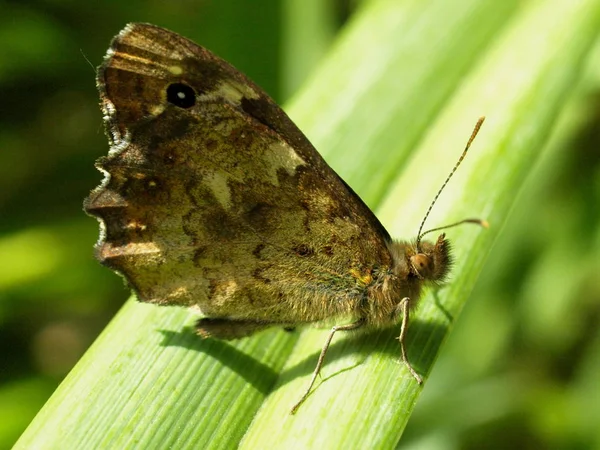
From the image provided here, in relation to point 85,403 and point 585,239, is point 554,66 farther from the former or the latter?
point 85,403

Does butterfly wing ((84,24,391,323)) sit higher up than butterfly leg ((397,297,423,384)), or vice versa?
butterfly wing ((84,24,391,323))

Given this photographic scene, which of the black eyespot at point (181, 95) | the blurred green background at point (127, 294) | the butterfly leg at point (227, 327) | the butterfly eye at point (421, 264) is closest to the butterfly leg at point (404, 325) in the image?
the butterfly eye at point (421, 264)

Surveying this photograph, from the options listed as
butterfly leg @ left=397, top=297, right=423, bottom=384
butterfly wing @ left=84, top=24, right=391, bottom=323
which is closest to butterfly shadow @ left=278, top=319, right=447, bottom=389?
butterfly leg @ left=397, top=297, right=423, bottom=384

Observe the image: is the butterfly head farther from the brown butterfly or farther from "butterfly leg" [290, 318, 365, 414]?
"butterfly leg" [290, 318, 365, 414]

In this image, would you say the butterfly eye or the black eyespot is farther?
the butterfly eye

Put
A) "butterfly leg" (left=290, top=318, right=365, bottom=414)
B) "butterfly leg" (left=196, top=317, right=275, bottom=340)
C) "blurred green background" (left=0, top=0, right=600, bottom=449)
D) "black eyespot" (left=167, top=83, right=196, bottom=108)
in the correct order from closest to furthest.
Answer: "butterfly leg" (left=290, top=318, right=365, bottom=414)
"black eyespot" (left=167, top=83, right=196, bottom=108)
"butterfly leg" (left=196, top=317, right=275, bottom=340)
"blurred green background" (left=0, top=0, right=600, bottom=449)

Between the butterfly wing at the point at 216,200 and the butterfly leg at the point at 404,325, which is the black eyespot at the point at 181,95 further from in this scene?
the butterfly leg at the point at 404,325

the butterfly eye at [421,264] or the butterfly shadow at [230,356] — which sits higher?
the butterfly shadow at [230,356]

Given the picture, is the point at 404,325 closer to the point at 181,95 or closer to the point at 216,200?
the point at 216,200

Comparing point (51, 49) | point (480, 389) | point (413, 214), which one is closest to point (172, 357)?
point (413, 214)
